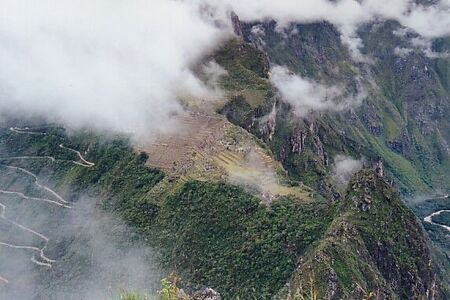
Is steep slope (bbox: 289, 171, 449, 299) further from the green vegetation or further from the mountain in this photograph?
the green vegetation

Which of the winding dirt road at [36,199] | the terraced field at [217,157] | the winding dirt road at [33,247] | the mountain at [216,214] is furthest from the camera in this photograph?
the terraced field at [217,157]

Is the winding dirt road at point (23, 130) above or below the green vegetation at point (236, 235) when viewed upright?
above

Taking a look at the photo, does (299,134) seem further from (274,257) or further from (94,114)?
(274,257)

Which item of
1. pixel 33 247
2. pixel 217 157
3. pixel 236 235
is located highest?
pixel 217 157

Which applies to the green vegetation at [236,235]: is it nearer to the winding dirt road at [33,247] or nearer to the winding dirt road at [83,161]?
the winding dirt road at [33,247]

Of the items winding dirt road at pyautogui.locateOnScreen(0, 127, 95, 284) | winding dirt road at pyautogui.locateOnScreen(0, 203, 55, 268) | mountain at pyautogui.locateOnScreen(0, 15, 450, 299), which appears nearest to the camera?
mountain at pyautogui.locateOnScreen(0, 15, 450, 299)

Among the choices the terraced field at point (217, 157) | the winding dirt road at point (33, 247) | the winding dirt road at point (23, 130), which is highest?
the winding dirt road at point (23, 130)

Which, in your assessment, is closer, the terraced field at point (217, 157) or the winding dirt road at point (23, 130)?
the terraced field at point (217, 157)

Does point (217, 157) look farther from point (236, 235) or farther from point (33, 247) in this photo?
point (33, 247)

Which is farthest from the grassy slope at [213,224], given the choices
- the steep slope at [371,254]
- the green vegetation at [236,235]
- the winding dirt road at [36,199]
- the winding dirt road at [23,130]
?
the winding dirt road at [23,130]

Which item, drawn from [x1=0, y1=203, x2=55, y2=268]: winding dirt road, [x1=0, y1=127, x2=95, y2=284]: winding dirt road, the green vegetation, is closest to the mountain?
the green vegetation

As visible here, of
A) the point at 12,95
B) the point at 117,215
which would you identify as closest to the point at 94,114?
the point at 12,95

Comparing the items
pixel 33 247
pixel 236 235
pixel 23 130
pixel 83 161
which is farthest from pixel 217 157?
pixel 23 130
